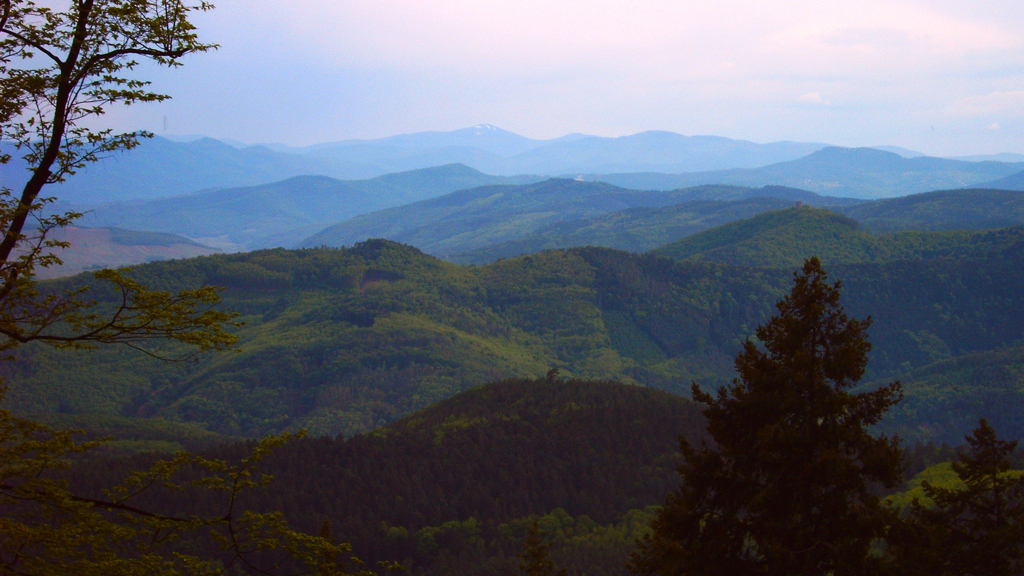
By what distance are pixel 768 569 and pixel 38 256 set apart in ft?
51.4

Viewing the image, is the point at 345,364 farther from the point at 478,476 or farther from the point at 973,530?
the point at 973,530

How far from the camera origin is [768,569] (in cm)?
1579

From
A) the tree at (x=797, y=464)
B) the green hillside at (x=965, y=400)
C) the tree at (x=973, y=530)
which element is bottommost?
the green hillside at (x=965, y=400)

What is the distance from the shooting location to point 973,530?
62.0ft

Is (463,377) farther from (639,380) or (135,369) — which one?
(135,369)

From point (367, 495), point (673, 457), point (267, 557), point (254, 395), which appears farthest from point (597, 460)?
point (254, 395)

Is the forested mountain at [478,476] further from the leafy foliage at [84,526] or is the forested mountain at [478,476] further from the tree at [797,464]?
the leafy foliage at [84,526]

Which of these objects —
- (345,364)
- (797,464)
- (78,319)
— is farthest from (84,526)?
(345,364)

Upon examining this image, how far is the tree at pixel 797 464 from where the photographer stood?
15.2 meters

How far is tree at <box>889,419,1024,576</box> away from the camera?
16.1 m

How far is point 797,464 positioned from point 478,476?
68997 mm

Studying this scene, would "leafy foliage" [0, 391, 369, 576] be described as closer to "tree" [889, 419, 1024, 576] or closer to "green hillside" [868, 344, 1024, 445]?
"tree" [889, 419, 1024, 576]

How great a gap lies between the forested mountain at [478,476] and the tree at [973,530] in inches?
1526

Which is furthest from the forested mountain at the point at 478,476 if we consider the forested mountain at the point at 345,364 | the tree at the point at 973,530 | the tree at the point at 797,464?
the forested mountain at the point at 345,364
